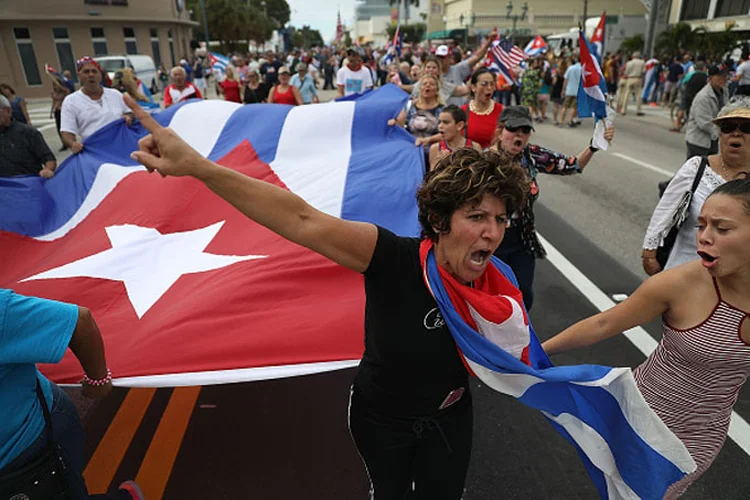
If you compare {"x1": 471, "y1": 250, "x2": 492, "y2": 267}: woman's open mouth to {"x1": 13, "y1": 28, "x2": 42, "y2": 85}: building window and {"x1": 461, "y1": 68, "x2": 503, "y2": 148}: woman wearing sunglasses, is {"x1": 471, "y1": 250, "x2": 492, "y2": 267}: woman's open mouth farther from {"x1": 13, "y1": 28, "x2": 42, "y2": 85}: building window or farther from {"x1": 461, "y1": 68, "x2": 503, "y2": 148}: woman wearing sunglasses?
{"x1": 13, "y1": 28, "x2": 42, "y2": 85}: building window

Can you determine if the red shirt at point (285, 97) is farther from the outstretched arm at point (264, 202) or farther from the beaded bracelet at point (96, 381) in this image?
the outstretched arm at point (264, 202)

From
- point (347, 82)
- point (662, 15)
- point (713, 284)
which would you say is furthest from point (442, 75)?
point (662, 15)

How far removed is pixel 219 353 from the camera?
2498 mm

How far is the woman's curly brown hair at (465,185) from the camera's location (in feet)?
5.61

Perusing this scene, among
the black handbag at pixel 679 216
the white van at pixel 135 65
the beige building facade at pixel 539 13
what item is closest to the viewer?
the black handbag at pixel 679 216

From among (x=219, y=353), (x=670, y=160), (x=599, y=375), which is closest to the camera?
(x=599, y=375)

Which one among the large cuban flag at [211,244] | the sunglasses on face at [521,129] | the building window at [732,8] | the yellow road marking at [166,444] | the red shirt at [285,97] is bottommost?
the yellow road marking at [166,444]

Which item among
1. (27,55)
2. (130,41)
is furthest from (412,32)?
(27,55)

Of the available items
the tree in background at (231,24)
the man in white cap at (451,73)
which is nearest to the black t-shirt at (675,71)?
the man in white cap at (451,73)

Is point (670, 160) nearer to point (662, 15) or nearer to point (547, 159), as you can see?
point (547, 159)

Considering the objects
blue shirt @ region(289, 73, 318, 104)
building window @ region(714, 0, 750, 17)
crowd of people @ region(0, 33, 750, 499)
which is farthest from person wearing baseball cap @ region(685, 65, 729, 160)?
building window @ region(714, 0, 750, 17)

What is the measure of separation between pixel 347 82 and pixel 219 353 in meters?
9.48

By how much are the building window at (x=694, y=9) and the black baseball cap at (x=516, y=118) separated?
1803 inches

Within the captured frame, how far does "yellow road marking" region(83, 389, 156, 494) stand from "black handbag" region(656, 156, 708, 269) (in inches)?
137
